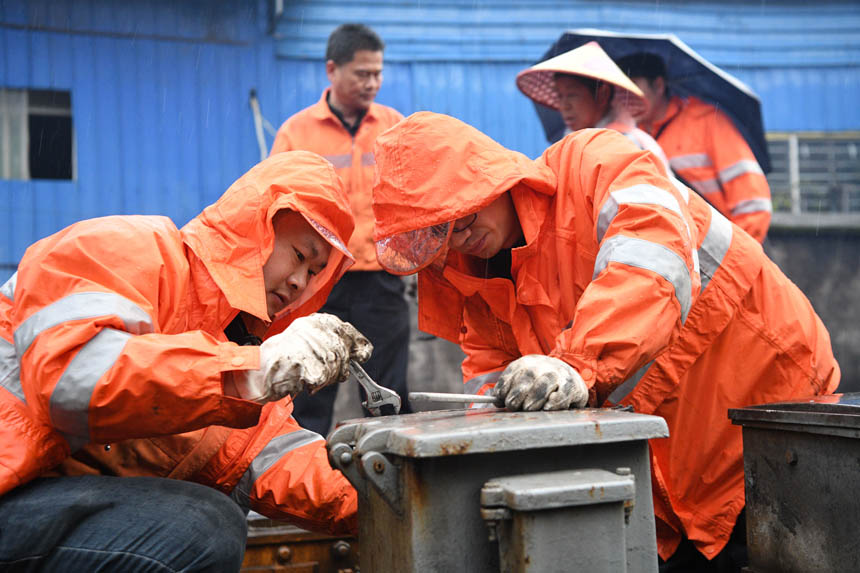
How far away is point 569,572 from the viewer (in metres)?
1.50

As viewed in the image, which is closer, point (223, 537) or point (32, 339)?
point (32, 339)

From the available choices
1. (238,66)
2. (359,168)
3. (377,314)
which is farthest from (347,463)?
(238,66)

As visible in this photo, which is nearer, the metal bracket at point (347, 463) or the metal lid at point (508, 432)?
the metal lid at point (508, 432)

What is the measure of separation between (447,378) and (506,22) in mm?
3281

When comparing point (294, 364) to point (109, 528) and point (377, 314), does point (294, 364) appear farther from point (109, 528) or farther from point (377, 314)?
point (377, 314)

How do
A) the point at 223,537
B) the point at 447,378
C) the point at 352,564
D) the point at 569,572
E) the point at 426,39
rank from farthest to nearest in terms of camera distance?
the point at 426,39 < the point at 447,378 < the point at 352,564 < the point at 223,537 < the point at 569,572

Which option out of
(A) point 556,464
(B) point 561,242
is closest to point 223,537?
(A) point 556,464

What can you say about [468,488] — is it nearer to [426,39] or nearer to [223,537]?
[223,537]

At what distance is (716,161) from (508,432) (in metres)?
3.93

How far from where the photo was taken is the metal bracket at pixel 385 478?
1659 millimetres

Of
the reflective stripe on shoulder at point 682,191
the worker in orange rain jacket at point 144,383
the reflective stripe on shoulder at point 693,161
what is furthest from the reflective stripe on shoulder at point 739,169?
the worker in orange rain jacket at point 144,383

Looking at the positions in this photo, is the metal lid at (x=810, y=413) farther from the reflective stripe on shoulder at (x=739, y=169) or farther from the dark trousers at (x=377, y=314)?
the reflective stripe on shoulder at (x=739, y=169)

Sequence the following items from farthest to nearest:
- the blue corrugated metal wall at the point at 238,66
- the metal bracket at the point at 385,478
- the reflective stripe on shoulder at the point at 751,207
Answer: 1. the blue corrugated metal wall at the point at 238,66
2. the reflective stripe on shoulder at the point at 751,207
3. the metal bracket at the point at 385,478

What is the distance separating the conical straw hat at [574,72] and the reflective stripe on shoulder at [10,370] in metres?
3.19
